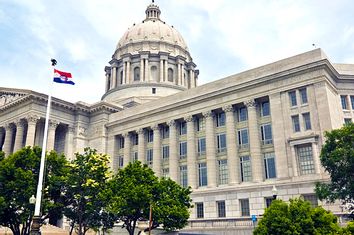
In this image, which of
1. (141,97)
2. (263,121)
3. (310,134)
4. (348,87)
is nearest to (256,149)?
(263,121)

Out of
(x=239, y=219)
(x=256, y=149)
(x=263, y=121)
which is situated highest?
(x=263, y=121)

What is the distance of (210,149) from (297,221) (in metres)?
24.9

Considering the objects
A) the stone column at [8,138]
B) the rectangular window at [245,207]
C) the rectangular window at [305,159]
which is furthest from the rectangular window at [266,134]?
the stone column at [8,138]

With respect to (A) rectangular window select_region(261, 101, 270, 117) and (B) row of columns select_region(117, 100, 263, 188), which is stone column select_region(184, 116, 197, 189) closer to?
(B) row of columns select_region(117, 100, 263, 188)

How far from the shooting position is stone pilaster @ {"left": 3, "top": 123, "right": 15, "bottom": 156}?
182ft

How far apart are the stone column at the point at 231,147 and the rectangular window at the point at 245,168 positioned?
24.6 inches

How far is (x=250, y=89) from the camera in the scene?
44281 mm

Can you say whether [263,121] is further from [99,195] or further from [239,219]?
[99,195]

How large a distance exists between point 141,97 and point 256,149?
35.6 m

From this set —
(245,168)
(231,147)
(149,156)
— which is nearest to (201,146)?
(231,147)

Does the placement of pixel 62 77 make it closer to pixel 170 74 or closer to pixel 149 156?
pixel 149 156

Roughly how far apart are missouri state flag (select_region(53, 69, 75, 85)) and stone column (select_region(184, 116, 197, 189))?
880 inches

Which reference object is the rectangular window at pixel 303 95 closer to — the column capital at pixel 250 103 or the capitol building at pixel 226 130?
the capitol building at pixel 226 130

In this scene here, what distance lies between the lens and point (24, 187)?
31.7 meters
